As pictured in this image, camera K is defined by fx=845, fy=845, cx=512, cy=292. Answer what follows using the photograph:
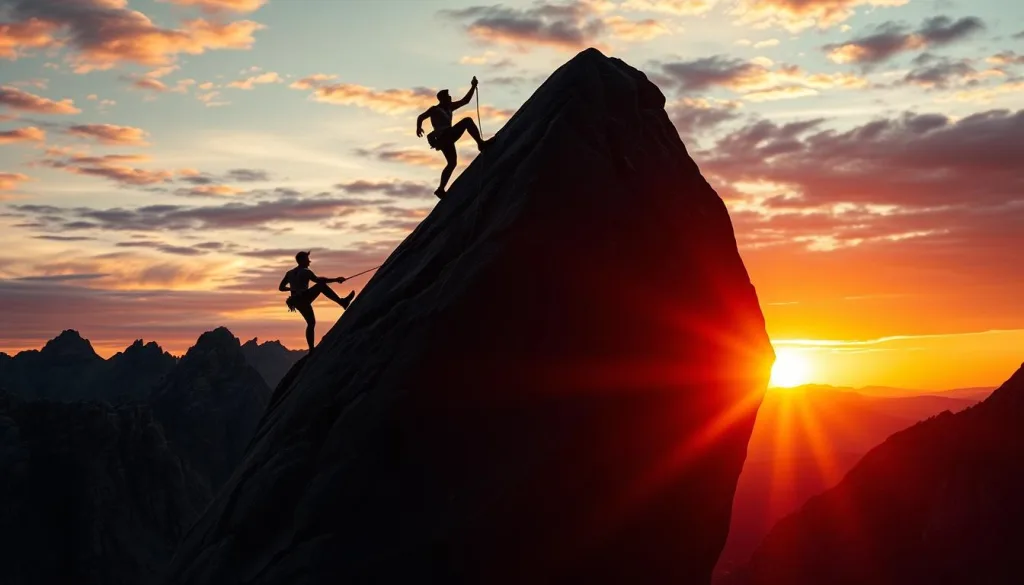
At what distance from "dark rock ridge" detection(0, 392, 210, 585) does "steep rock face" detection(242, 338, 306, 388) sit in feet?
289

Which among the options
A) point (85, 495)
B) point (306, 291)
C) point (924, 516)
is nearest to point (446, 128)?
point (306, 291)

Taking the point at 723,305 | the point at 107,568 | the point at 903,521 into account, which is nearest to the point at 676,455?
the point at 723,305

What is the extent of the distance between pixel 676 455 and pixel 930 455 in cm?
5864

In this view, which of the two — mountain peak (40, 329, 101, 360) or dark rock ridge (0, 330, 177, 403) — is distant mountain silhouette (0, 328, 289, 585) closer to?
dark rock ridge (0, 330, 177, 403)

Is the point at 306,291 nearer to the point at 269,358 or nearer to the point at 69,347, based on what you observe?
the point at 69,347

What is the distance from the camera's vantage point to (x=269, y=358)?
183 meters

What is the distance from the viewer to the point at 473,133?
18266 mm

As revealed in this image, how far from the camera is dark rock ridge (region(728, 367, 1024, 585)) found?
5653 centimetres

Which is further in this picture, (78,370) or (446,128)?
(78,370)

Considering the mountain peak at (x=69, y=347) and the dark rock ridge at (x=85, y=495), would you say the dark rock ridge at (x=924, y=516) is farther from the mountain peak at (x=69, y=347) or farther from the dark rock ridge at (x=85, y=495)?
the mountain peak at (x=69, y=347)

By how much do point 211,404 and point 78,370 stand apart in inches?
2252

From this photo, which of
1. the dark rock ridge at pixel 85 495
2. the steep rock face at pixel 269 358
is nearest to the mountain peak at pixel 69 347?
the steep rock face at pixel 269 358

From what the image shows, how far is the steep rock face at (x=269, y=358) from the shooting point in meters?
180

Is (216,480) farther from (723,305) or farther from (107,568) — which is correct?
(723,305)
